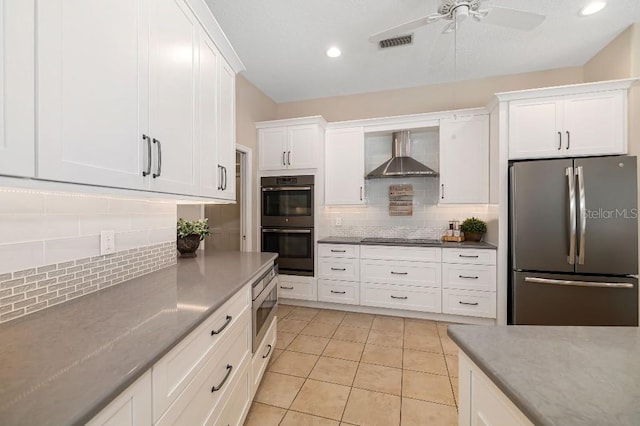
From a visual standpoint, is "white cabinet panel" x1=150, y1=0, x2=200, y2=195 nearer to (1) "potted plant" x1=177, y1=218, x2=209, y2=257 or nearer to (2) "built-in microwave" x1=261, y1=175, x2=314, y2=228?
(1) "potted plant" x1=177, y1=218, x2=209, y2=257

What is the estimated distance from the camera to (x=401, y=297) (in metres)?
3.25

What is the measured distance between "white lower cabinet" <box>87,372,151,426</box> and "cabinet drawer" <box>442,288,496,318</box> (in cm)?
305

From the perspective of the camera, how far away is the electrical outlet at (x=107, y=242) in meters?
1.33

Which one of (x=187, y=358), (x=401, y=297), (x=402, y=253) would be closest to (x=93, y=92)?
(x=187, y=358)

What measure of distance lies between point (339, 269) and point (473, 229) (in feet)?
5.57

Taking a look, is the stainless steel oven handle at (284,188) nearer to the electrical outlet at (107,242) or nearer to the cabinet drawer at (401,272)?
the cabinet drawer at (401,272)

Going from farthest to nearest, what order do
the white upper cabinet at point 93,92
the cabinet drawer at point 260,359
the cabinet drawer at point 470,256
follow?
the cabinet drawer at point 470,256, the cabinet drawer at point 260,359, the white upper cabinet at point 93,92

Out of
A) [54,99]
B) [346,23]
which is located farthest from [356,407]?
[346,23]

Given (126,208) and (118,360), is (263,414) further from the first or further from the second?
(126,208)

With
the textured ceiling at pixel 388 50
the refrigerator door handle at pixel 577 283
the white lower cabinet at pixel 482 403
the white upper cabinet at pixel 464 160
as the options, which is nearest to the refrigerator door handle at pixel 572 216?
the refrigerator door handle at pixel 577 283

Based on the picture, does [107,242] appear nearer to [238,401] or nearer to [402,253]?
[238,401]

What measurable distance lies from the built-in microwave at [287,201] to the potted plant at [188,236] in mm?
1490

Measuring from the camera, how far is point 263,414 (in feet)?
5.67

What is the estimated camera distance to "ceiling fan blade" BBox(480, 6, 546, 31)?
1774 millimetres
